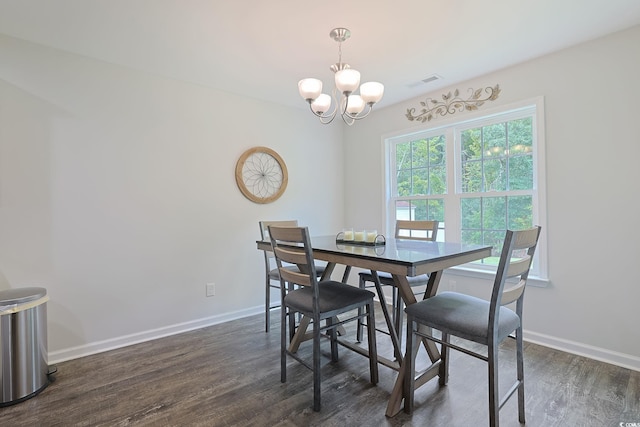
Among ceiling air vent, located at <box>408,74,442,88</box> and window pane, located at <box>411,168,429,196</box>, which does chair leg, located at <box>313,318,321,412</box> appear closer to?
window pane, located at <box>411,168,429,196</box>

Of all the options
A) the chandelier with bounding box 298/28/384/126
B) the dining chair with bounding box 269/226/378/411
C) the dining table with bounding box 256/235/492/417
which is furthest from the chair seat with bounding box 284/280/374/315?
the chandelier with bounding box 298/28/384/126

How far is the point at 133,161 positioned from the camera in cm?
267

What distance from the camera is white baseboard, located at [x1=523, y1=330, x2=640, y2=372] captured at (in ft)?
7.07

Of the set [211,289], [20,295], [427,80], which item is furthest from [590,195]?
[20,295]

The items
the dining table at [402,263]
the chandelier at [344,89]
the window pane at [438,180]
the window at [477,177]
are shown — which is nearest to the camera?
the dining table at [402,263]

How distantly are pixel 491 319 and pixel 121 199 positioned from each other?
9.15 ft

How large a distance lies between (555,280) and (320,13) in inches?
105

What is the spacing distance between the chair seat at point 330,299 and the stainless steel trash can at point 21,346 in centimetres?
158

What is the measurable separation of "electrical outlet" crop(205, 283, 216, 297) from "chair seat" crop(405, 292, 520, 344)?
2093 mm

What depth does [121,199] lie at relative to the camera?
261 centimetres

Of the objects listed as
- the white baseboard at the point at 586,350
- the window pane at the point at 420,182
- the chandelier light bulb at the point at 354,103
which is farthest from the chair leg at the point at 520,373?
the window pane at the point at 420,182

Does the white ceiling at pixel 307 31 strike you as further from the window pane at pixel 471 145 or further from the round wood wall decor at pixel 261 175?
the round wood wall decor at pixel 261 175

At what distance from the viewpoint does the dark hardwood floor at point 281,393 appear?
1669 mm

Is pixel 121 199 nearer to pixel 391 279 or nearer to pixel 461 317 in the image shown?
pixel 391 279
